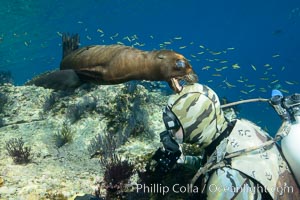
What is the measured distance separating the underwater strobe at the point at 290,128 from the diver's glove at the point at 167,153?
135cm

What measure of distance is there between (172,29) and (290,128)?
95.7 m

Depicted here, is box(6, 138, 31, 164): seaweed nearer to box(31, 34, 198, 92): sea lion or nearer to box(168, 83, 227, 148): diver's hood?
box(31, 34, 198, 92): sea lion

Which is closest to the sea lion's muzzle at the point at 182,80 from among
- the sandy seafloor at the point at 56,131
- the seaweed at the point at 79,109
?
the sandy seafloor at the point at 56,131

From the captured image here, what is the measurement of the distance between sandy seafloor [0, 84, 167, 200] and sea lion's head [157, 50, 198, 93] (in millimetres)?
Result: 2981

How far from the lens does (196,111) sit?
3.91 m

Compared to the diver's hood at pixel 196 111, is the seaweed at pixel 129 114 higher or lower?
higher

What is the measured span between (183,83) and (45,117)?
6.57 m

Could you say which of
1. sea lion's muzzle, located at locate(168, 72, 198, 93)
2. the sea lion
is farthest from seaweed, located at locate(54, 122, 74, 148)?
sea lion's muzzle, located at locate(168, 72, 198, 93)

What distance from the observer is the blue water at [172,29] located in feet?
135

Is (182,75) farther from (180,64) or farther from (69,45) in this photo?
(69,45)

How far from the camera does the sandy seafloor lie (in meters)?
6.23

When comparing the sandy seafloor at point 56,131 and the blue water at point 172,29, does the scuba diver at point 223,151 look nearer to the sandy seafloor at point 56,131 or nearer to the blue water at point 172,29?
the sandy seafloor at point 56,131

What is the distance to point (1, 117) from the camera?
988 cm

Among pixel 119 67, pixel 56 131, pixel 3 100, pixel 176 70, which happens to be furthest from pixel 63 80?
pixel 3 100
